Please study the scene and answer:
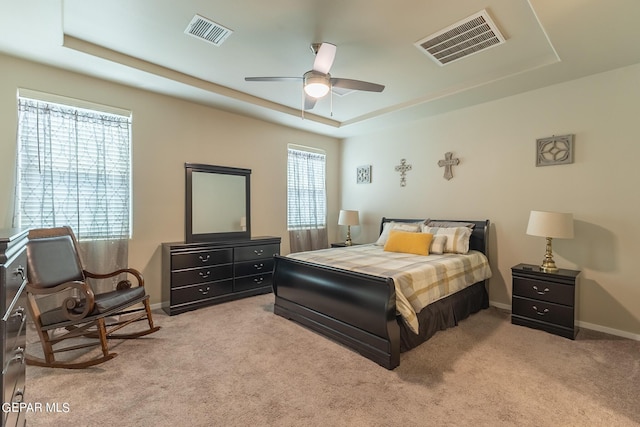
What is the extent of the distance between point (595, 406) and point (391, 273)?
1538 millimetres

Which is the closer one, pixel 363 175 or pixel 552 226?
pixel 552 226

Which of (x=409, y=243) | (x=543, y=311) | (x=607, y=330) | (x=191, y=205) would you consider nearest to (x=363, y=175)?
(x=409, y=243)

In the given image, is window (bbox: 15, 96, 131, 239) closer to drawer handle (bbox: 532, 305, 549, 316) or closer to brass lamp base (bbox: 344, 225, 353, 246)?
brass lamp base (bbox: 344, 225, 353, 246)

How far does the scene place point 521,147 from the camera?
3.72 metres

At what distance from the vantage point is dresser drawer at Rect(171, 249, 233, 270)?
3623mm

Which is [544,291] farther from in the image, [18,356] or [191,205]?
[191,205]

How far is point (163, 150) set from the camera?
152 inches

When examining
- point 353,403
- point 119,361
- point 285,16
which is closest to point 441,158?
point 285,16

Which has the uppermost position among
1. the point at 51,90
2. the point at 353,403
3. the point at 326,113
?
the point at 326,113

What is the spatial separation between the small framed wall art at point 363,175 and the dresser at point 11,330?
15.7ft

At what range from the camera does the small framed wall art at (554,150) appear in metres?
3.35

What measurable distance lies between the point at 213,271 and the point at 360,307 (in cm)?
220

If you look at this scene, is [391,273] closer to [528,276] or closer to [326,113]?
[528,276]

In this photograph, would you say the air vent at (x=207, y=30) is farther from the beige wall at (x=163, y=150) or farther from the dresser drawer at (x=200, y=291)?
the dresser drawer at (x=200, y=291)
